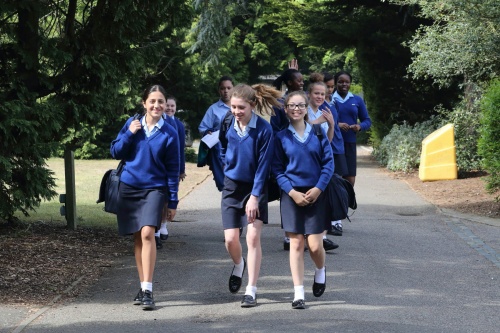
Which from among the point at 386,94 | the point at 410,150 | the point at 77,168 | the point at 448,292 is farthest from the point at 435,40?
the point at 448,292

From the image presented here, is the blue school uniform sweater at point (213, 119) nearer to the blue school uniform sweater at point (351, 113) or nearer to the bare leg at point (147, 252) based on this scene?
the blue school uniform sweater at point (351, 113)

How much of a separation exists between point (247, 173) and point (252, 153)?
0.54 ft

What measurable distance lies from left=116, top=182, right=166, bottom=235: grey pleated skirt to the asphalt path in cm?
62

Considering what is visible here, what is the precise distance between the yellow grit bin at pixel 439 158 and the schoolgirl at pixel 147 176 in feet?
40.3

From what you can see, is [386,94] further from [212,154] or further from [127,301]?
[127,301]

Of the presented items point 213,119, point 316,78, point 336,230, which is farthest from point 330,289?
point 336,230

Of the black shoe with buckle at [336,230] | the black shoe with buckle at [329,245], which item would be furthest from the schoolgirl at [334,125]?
the black shoe with buckle at [329,245]

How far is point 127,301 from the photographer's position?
767 centimetres

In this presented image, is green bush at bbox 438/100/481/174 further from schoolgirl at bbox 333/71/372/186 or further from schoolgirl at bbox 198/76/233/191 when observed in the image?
schoolgirl at bbox 198/76/233/191

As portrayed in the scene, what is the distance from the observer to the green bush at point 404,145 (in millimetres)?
22000

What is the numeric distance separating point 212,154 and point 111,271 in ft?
5.83

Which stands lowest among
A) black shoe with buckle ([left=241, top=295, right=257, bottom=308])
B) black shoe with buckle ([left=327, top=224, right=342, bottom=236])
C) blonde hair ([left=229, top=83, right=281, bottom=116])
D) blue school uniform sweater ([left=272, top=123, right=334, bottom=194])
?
black shoe with buckle ([left=241, top=295, right=257, bottom=308])

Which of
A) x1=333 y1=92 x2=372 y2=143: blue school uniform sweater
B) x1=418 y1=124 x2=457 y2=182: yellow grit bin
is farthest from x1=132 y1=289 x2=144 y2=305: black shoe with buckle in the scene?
x1=418 y1=124 x2=457 y2=182: yellow grit bin

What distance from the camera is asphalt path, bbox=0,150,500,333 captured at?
6859mm
